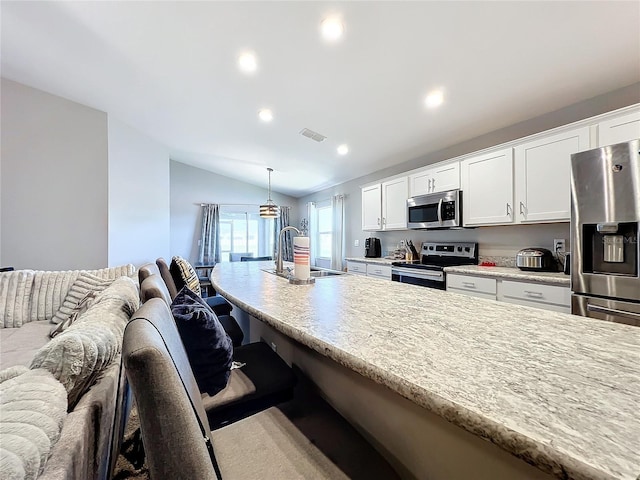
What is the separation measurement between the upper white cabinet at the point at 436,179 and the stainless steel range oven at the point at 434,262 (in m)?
0.72

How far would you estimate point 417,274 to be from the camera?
3078 mm

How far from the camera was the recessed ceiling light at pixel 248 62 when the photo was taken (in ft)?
7.58

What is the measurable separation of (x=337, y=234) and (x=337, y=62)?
11.8 feet

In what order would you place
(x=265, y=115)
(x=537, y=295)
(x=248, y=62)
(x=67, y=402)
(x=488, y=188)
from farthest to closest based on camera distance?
(x=265, y=115) < (x=488, y=188) < (x=248, y=62) < (x=537, y=295) < (x=67, y=402)

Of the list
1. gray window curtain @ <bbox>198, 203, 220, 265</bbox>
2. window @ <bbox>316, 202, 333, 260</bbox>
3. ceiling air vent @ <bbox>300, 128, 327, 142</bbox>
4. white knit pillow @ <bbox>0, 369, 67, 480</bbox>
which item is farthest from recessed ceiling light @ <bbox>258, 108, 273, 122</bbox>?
gray window curtain @ <bbox>198, 203, 220, 265</bbox>

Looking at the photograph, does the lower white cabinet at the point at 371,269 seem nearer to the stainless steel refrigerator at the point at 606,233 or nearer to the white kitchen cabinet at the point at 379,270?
the white kitchen cabinet at the point at 379,270

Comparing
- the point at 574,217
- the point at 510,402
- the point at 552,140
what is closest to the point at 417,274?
the point at 574,217

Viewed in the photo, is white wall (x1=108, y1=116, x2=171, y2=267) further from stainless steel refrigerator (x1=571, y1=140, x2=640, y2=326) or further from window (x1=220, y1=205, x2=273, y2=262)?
stainless steel refrigerator (x1=571, y1=140, x2=640, y2=326)

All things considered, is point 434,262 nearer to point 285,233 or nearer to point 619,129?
point 619,129

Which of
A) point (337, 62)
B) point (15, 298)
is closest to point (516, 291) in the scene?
point (337, 62)

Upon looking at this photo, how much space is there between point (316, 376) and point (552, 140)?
260 centimetres

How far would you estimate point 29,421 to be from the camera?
25.8 inches

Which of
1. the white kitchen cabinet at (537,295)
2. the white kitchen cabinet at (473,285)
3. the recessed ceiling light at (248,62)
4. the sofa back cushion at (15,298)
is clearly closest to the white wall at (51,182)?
the sofa back cushion at (15,298)

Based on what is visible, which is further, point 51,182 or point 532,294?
point 51,182
